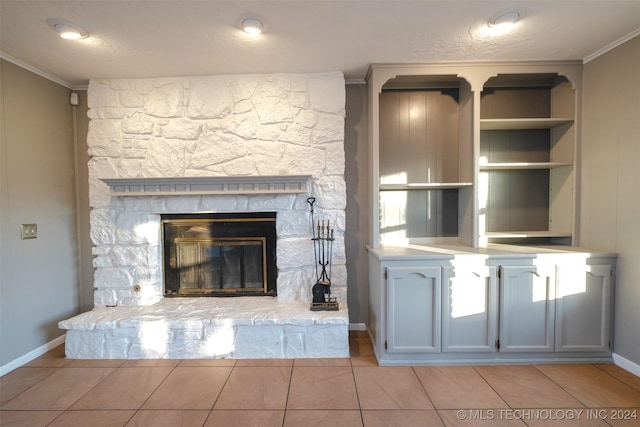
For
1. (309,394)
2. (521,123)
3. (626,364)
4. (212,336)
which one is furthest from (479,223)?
(212,336)

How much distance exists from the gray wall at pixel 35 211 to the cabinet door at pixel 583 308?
4.00m

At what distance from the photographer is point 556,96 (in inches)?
103

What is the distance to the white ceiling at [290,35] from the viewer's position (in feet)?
5.47

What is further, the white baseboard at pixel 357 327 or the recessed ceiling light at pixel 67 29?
the white baseboard at pixel 357 327

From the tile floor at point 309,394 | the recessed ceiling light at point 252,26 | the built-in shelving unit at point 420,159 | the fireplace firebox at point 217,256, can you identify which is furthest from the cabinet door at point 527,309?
the recessed ceiling light at point 252,26

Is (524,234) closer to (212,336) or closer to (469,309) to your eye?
(469,309)

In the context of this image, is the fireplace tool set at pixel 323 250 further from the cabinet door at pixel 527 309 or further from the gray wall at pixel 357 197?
the cabinet door at pixel 527 309

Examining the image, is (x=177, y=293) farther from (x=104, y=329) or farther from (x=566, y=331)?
(x=566, y=331)

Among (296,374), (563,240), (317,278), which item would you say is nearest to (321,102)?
(317,278)

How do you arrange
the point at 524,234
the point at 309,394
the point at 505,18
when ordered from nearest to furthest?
the point at 505,18 < the point at 309,394 < the point at 524,234

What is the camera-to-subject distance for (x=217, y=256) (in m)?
2.80

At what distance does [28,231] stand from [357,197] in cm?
267

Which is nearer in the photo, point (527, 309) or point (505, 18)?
point (505, 18)

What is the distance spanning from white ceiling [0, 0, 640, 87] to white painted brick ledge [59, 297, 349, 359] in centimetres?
198
